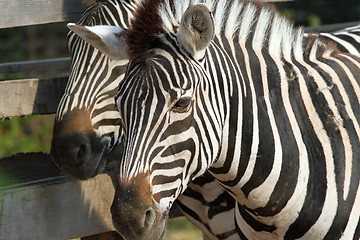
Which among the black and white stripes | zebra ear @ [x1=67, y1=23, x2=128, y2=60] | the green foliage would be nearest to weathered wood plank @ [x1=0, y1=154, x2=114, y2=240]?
zebra ear @ [x1=67, y1=23, x2=128, y2=60]

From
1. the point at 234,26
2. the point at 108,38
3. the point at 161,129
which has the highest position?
the point at 234,26

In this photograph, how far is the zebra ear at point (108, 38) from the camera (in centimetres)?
393

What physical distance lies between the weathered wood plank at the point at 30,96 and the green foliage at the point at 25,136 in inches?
67.4

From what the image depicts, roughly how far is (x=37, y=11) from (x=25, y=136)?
5147 mm

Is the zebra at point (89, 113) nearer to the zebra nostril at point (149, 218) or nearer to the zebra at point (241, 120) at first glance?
the zebra at point (241, 120)

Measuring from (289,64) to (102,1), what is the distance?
155 centimetres

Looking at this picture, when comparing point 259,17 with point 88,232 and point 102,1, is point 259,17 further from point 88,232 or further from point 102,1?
point 88,232

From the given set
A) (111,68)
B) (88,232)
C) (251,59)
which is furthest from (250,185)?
(88,232)

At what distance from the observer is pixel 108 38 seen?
3947 mm

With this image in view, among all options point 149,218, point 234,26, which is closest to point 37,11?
point 234,26

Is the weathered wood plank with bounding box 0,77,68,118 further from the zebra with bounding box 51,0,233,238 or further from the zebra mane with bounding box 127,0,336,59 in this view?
the zebra mane with bounding box 127,0,336,59

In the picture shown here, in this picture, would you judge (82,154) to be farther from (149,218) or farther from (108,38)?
(149,218)

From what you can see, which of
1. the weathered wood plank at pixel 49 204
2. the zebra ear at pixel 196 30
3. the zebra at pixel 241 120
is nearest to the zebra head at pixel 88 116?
the weathered wood plank at pixel 49 204

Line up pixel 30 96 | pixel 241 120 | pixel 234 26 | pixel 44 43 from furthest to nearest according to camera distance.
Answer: pixel 44 43
pixel 30 96
pixel 234 26
pixel 241 120
